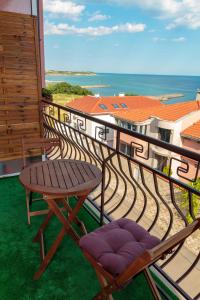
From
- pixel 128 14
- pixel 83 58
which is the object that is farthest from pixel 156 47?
pixel 83 58

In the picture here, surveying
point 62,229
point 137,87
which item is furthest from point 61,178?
point 137,87

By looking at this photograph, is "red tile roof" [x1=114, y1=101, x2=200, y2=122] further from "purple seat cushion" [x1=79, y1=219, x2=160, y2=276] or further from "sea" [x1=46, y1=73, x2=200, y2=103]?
"sea" [x1=46, y1=73, x2=200, y2=103]

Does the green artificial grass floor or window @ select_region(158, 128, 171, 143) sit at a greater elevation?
the green artificial grass floor

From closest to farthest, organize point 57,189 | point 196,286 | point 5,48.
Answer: point 57,189, point 5,48, point 196,286

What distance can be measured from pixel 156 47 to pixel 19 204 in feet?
198

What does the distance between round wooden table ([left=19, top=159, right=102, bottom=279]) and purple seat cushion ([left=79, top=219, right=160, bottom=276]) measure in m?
0.33

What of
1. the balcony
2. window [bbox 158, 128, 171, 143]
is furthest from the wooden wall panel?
window [bbox 158, 128, 171, 143]

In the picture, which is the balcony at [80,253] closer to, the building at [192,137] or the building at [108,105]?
the building at [192,137]

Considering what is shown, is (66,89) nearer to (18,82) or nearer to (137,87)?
(18,82)

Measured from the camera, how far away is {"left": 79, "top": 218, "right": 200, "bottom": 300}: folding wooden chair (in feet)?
3.24

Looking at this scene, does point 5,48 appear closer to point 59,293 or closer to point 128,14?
point 59,293

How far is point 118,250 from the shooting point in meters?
1.28

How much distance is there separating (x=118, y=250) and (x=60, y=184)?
2.03 feet

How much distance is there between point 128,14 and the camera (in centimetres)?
5756
